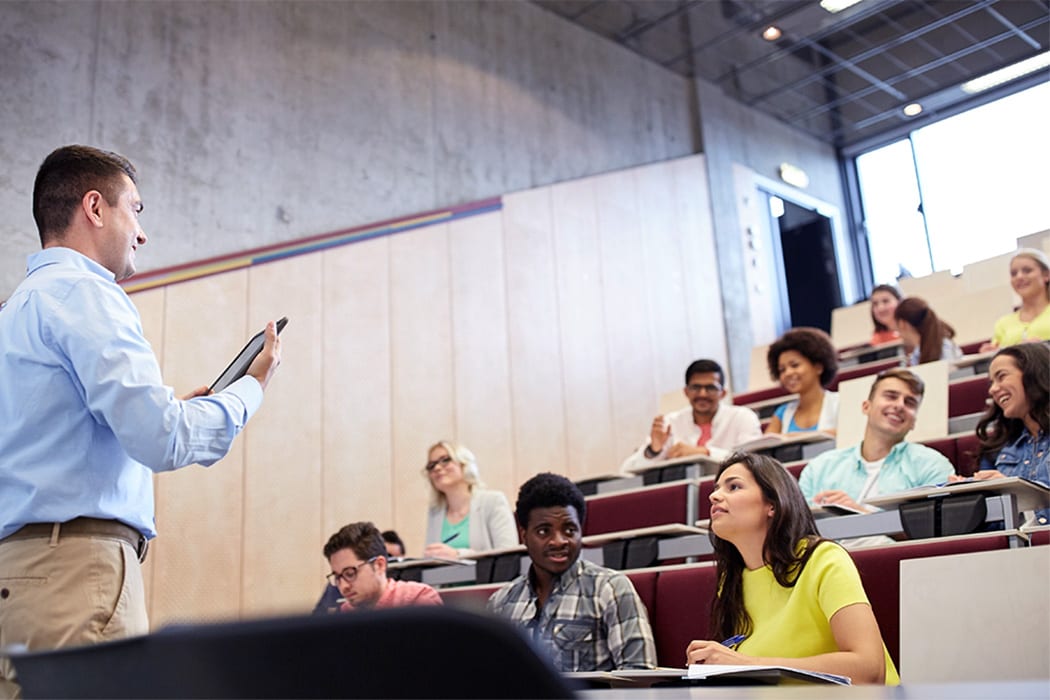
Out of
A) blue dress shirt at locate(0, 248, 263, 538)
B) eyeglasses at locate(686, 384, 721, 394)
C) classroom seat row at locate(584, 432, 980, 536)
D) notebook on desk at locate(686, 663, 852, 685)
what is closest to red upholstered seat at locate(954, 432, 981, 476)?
classroom seat row at locate(584, 432, 980, 536)

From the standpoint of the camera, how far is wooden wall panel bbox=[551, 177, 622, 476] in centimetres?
566

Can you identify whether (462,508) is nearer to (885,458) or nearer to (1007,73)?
(885,458)

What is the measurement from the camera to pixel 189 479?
3.97 metres

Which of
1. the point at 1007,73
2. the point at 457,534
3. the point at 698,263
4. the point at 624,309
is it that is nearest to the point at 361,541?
the point at 457,534

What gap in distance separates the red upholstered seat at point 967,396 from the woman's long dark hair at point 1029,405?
0.96m

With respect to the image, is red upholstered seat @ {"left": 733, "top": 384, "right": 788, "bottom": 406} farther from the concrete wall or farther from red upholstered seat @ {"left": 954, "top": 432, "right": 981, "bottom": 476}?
red upholstered seat @ {"left": 954, "top": 432, "right": 981, "bottom": 476}

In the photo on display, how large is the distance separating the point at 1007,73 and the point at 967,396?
4836 millimetres

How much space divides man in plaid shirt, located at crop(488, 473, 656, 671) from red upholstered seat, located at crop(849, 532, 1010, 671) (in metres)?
0.46

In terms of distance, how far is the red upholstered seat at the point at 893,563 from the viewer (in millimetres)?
1748

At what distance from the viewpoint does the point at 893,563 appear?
183 cm

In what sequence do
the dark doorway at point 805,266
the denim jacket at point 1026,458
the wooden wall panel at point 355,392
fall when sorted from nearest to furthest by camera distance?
the denim jacket at point 1026,458
the wooden wall panel at point 355,392
the dark doorway at point 805,266

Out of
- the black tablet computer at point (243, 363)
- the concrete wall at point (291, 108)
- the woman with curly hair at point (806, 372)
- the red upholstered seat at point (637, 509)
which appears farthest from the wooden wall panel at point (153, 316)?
the black tablet computer at point (243, 363)

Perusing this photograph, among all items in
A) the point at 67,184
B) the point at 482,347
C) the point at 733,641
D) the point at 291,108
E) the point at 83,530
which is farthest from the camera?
the point at 482,347

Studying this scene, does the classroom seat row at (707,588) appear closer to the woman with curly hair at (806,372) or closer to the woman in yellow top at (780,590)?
the woman in yellow top at (780,590)
